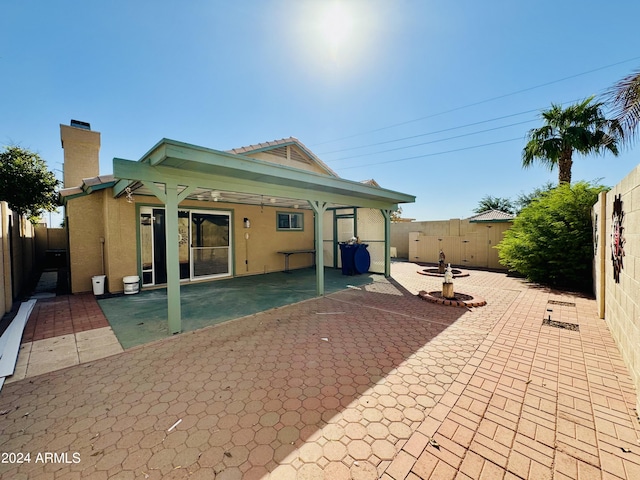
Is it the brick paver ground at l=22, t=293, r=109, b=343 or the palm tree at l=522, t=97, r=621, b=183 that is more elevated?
the palm tree at l=522, t=97, r=621, b=183

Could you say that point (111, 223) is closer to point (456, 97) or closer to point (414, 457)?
point (414, 457)

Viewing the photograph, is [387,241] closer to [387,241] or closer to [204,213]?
[387,241]

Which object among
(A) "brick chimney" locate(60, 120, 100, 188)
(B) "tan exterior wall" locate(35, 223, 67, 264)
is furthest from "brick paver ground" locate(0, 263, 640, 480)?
(B) "tan exterior wall" locate(35, 223, 67, 264)

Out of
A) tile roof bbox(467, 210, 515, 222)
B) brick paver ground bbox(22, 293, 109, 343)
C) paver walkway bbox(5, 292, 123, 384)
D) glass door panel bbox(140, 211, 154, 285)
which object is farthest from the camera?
tile roof bbox(467, 210, 515, 222)

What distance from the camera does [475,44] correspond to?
8.34m

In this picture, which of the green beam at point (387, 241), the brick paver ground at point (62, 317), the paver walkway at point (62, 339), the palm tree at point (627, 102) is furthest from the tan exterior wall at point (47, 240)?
the palm tree at point (627, 102)

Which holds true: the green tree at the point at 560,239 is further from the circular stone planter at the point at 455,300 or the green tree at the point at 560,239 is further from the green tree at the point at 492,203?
the green tree at the point at 492,203

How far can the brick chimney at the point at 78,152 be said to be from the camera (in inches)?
418

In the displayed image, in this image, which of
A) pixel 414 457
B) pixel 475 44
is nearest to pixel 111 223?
pixel 414 457

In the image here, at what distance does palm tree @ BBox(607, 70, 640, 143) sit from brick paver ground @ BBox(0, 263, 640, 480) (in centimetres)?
360

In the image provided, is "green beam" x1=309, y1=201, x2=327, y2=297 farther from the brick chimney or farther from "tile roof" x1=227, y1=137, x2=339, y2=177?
the brick chimney

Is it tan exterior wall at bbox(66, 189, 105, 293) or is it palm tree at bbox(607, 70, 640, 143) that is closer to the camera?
palm tree at bbox(607, 70, 640, 143)

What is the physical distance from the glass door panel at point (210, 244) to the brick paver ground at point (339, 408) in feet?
14.5

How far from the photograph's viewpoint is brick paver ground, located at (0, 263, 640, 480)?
1.70 meters
